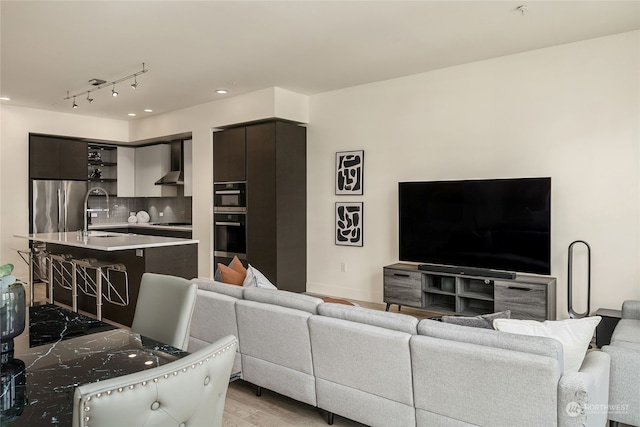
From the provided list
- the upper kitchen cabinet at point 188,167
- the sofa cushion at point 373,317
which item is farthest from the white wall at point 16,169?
the sofa cushion at point 373,317

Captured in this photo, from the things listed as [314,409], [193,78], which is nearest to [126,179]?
[193,78]

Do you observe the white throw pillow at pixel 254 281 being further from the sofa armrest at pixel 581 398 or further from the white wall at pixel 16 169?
the white wall at pixel 16 169

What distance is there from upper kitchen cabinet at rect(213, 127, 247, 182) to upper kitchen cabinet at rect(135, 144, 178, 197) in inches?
71.1

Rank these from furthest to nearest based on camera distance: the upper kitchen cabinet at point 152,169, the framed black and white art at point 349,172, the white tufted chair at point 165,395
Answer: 1. the upper kitchen cabinet at point 152,169
2. the framed black and white art at point 349,172
3. the white tufted chair at point 165,395

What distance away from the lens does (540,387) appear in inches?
70.3

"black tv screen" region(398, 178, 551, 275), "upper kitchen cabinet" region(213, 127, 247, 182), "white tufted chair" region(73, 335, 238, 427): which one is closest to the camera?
"white tufted chair" region(73, 335, 238, 427)

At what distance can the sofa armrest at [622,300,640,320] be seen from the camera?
11.4ft

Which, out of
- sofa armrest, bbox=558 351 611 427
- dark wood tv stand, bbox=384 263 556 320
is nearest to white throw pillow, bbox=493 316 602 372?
sofa armrest, bbox=558 351 611 427

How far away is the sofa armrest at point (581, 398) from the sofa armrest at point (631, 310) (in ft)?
6.48

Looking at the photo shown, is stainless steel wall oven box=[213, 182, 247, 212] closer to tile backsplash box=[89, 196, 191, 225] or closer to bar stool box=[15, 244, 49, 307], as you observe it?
tile backsplash box=[89, 196, 191, 225]

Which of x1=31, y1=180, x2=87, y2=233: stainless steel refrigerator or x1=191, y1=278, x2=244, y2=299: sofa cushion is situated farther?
x1=31, y1=180, x2=87, y2=233: stainless steel refrigerator

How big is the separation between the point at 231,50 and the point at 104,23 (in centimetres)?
115

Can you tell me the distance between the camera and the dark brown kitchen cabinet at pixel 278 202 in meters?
5.85

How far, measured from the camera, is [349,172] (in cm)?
577
